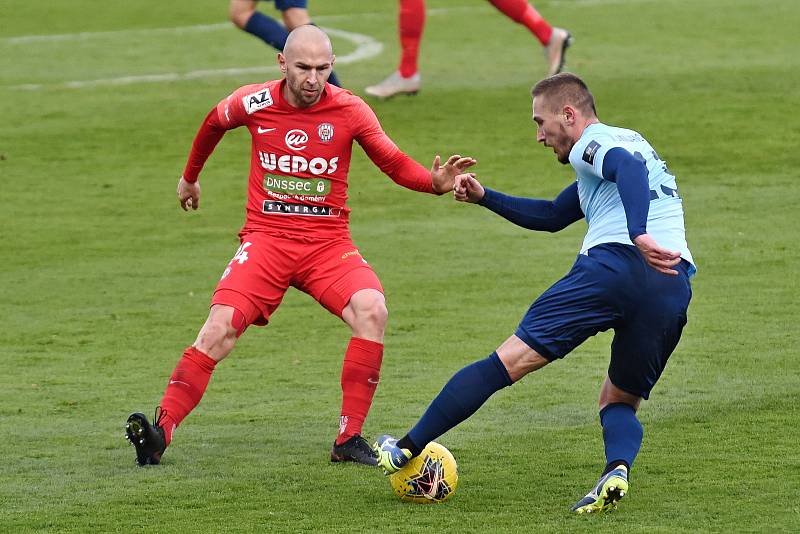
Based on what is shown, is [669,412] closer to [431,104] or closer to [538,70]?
[431,104]

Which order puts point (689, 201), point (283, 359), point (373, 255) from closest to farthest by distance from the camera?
point (283, 359) < point (373, 255) < point (689, 201)

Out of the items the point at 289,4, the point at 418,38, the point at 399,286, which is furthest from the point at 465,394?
the point at 418,38

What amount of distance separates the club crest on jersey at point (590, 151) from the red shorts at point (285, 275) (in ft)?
5.10

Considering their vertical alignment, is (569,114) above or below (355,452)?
above

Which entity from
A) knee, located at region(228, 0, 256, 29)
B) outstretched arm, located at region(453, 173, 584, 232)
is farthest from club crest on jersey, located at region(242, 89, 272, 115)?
knee, located at region(228, 0, 256, 29)

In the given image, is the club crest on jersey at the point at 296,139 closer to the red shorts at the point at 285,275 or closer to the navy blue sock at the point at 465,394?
the red shorts at the point at 285,275

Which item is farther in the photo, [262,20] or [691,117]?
[691,117]

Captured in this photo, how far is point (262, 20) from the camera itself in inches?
586

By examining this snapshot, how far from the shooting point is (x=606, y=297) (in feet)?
19.5

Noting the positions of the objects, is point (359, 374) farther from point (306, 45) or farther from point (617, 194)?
point (617, 194)

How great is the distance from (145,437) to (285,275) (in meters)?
1.03

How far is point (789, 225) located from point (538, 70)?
6.88 m

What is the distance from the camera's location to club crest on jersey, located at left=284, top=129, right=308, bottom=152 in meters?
7.28

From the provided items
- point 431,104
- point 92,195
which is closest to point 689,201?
point 431,104
